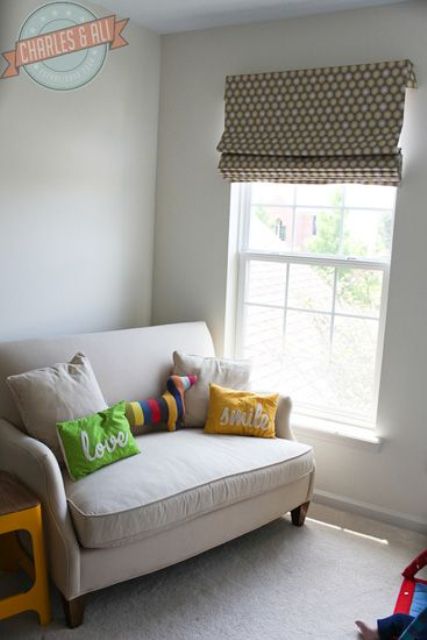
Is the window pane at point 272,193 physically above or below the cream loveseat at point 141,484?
above

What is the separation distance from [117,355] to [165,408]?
33 cm

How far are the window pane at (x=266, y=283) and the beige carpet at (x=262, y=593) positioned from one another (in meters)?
1.21

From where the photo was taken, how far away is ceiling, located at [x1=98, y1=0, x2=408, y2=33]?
299 centimetres

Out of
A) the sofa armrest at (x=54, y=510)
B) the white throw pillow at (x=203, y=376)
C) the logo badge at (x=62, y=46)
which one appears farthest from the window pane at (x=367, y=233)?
the sofa armrest at (x=54, y=510)

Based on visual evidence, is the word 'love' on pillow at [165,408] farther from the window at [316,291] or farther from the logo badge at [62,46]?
the logo badge at [62,46]

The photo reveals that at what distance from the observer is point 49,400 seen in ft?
8.16

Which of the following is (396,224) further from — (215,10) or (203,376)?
(215,10)

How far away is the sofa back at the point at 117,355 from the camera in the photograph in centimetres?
265

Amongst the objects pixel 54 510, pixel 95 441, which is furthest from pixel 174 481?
pixel 54 510

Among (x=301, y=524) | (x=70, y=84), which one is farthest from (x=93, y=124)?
(x=301, y=524)

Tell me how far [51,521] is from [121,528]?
0.80 ft

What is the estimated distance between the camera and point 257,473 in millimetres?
2666

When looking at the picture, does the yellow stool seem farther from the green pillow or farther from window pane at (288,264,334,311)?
window pane at (288,264,334,311)

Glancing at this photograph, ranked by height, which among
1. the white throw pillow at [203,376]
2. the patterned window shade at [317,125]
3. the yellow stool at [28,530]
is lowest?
the yellow stool at [28,530]
